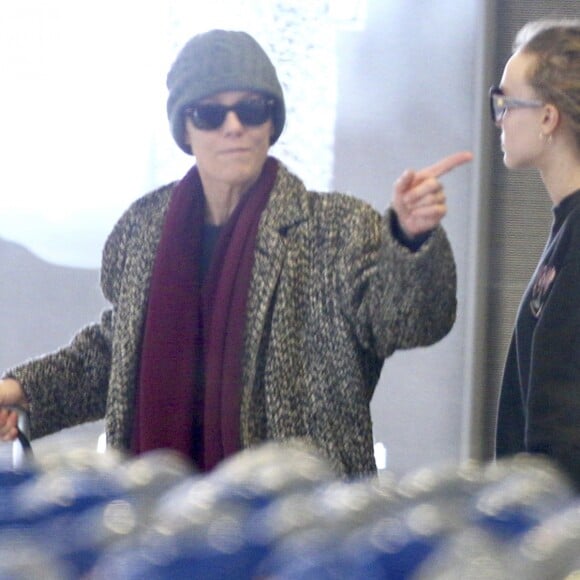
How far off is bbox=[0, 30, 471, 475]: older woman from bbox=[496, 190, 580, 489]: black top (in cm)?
15

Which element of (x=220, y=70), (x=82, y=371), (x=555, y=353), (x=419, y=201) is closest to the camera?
(x=419, y=201)

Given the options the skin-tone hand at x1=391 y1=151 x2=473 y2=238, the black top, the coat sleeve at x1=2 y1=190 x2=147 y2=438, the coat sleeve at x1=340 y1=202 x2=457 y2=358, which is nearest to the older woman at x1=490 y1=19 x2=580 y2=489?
the black top

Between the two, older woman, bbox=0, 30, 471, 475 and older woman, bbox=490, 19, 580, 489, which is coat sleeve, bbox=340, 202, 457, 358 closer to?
older woman, bbox=0, 30, 471, 475

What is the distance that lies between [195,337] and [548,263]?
59 centimetres

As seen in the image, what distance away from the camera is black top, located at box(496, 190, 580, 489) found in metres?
1.69

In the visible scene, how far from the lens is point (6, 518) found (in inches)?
30.2

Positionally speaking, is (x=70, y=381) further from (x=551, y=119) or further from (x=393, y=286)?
(x=551, y=119)

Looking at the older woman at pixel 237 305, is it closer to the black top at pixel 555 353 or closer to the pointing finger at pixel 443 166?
the pointing finger at pixel 443 166

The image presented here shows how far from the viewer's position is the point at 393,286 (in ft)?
5.60

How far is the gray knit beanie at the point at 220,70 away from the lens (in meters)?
1.92

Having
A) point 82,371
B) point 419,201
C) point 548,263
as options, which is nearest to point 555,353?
point 548,263

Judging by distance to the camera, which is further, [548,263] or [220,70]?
[220,70]

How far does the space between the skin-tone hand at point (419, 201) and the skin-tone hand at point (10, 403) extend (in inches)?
26.9

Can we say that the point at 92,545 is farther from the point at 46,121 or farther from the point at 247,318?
the point at 46,121
